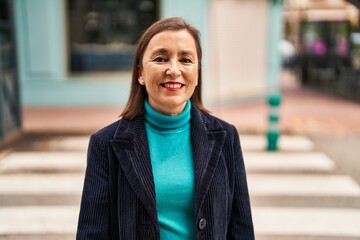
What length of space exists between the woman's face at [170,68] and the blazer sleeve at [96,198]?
0.32m

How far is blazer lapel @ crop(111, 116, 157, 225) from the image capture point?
2082mm

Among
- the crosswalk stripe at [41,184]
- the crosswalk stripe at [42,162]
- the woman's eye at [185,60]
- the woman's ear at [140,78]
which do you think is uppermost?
the woman's eye at [185,60]

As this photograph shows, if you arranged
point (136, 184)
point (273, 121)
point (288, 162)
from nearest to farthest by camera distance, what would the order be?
point (136, 184) → point (288, 162) → point (273, 121)

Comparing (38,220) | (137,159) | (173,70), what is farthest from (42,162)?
(173,70)

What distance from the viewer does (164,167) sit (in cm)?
217

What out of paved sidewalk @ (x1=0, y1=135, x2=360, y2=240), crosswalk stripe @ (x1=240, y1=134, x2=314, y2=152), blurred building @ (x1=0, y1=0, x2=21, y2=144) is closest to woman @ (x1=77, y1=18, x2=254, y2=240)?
paved sidewalk @ (x1=0, y1=135, x2=360, y2=240)

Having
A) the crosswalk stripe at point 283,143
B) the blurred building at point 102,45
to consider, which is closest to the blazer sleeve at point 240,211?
the crosswalk stripe at point 283,143

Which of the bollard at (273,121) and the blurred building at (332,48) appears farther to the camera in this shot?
the blurred building at (332,48)

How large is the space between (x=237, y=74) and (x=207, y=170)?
12.4m

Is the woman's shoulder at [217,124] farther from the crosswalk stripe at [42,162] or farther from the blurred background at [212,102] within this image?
the crosswalk stripe at [42,162]

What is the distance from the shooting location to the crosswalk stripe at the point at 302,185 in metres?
6.73

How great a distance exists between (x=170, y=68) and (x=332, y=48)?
20.1 m

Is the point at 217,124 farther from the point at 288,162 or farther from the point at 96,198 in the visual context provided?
the point at 288,162

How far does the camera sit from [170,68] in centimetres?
213
